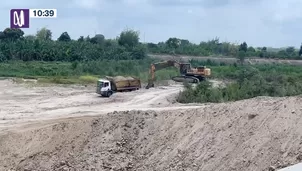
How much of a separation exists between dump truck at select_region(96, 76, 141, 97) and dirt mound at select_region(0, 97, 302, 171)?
1638 cm

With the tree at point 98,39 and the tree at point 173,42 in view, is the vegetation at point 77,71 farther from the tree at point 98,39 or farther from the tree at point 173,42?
the tree at point 173,42

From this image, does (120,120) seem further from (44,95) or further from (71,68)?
(71,68)

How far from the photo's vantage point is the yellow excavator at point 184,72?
161ft

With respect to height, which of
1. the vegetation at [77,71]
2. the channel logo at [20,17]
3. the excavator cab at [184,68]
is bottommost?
the vegetation at [77,71]

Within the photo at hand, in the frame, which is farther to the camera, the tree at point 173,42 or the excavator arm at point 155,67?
the tree at point 173,42

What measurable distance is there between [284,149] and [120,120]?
7.70 meters

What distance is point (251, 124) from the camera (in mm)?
A: 18484

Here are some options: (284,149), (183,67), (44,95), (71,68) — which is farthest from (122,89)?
(284,149)

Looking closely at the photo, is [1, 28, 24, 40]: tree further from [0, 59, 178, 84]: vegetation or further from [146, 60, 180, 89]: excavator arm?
[146, 60, 180, 89]: excavator arm

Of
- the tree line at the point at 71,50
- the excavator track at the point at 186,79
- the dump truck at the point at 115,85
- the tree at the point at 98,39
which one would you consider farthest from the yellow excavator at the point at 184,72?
the tree at the point at 98,39

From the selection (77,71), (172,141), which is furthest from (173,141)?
(77,71)

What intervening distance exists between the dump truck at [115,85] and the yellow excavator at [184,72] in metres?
2.80

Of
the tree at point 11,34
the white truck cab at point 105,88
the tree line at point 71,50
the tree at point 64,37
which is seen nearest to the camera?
the white truck cab at point 105,88

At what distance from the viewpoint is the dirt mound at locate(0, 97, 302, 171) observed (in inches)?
668
